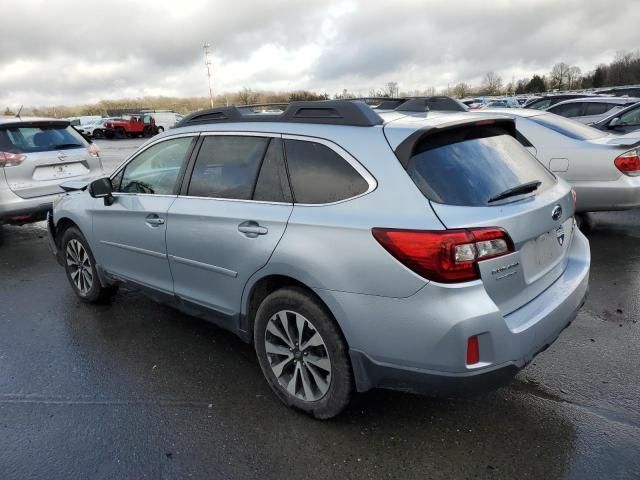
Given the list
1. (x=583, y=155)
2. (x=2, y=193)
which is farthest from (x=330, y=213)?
(x=2, y=193)

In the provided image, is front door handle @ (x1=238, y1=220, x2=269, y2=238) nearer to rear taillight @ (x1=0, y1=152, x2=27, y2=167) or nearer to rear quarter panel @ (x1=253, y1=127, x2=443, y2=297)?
rear quarter panel @ (x1=253, y1=127, x2=443, y2=297)

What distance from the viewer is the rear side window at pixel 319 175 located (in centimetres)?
271

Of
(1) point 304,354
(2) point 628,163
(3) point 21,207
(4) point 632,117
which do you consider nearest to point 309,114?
(1) point 304,354

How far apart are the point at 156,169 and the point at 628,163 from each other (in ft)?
17.0

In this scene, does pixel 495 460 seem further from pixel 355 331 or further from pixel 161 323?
pixel 161 323

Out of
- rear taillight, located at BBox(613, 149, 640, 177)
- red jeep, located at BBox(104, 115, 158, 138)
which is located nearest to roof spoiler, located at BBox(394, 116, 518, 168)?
rear taillight, located at BBox(613, 149, 640, 177)

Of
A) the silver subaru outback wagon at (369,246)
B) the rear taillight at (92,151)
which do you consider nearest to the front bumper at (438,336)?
the silver subaru outback wagon at (369,246)

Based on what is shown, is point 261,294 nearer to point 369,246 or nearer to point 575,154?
point 369,246

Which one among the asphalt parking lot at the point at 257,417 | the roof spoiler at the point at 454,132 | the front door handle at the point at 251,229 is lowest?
the asphalt parking lot at the point at 257,417

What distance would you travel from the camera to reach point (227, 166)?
340 centimetres

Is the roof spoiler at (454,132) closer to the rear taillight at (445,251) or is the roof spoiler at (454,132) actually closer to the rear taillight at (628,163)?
the rear taillight at (445,251)

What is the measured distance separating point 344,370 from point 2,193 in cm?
602

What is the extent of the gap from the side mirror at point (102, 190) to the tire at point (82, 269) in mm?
652

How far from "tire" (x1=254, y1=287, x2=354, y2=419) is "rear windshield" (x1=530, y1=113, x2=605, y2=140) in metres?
4.84
